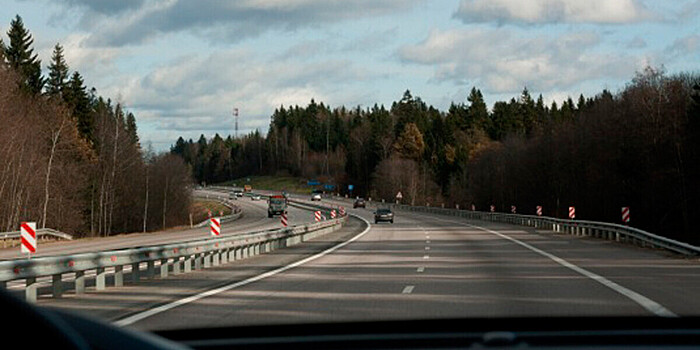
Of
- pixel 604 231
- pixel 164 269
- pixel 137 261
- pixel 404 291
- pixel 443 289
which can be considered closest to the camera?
pixel 404 291

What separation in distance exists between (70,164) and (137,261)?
211 ft

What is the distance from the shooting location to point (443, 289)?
18.2 metres

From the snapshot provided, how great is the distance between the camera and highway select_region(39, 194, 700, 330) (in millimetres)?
13891

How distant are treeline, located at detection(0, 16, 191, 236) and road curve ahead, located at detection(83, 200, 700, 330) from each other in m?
43.6

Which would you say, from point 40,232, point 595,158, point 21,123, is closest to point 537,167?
point 595,158

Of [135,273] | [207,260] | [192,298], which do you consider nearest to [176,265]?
[207,260]

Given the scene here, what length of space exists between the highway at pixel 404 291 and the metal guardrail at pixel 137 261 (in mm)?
491

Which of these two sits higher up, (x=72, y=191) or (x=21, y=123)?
(x=21, y=123)

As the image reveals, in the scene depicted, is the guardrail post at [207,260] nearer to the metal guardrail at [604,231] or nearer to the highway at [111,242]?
the highway at [111,242]

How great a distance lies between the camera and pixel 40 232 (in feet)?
180

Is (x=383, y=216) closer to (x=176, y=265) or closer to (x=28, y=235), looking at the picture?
(x=176, y=265)

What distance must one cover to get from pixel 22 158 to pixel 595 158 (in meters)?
54.7

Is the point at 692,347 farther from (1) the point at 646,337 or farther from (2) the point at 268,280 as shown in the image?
(2) the point at 268,280

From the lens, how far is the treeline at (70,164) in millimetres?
69438
